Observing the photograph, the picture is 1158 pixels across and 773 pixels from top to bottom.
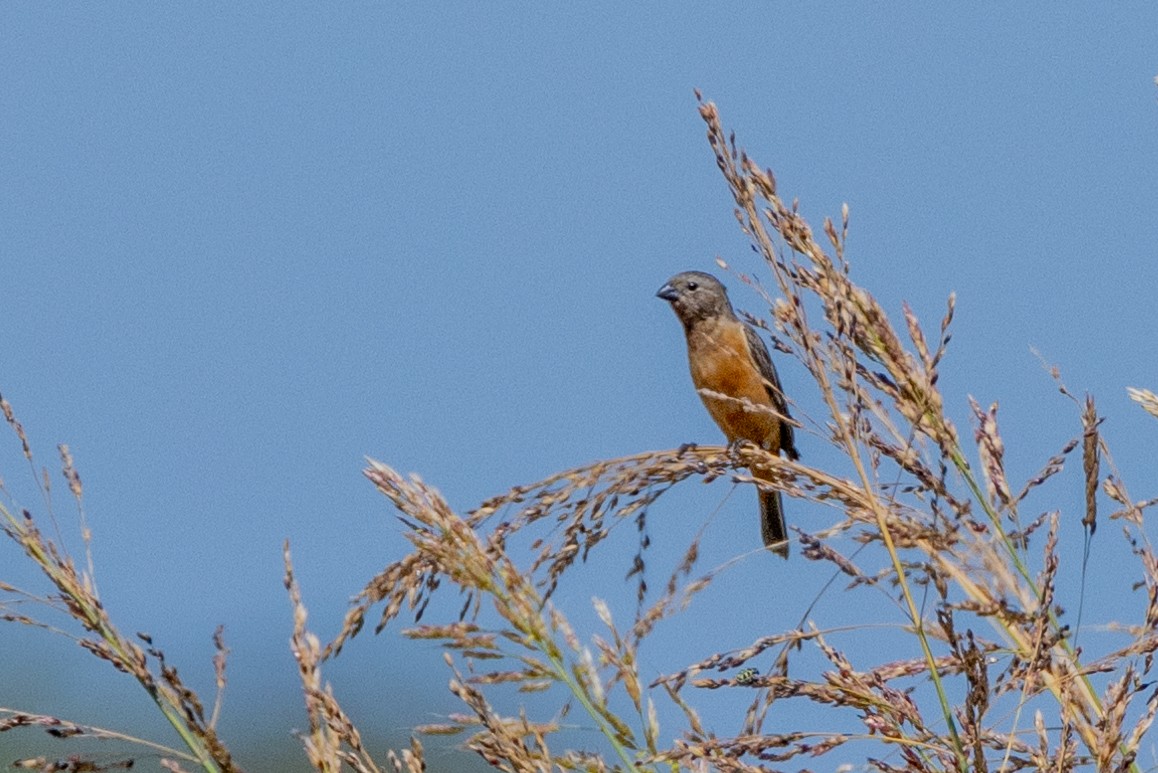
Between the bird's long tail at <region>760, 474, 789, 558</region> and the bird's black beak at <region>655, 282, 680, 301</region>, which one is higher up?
the bird's black beak at <region>655, 282, 680, 301</region>

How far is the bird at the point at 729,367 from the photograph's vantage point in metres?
5.45

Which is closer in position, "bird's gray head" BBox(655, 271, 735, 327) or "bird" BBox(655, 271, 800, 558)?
"bird" BBox(655, 271, 800, 558)

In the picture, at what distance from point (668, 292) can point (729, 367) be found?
0.74 metres

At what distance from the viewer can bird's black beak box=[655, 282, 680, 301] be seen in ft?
20.0

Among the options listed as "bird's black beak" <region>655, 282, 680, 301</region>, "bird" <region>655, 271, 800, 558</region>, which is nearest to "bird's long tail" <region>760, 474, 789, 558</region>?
"bird" <region>655, 271, 800, 558</region>

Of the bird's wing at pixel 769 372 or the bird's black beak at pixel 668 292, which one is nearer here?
the bird's wing at pixel 769 372

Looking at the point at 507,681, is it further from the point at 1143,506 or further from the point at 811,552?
the point at 1143,506

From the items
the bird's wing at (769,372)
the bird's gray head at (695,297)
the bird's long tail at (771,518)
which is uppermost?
the bird's gray head at (695,297)

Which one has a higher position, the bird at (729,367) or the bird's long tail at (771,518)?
the bird at (729,367)

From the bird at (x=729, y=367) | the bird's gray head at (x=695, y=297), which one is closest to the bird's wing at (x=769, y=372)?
the bird at (x=729, y=367)

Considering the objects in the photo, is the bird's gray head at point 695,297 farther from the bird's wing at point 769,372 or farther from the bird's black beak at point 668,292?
the bird's wing at point 769,372

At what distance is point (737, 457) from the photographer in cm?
225

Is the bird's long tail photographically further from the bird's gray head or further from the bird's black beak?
the bird's black beak

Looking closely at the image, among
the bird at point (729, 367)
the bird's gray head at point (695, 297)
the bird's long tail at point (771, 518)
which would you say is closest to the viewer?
the bird at point (729, 367)
